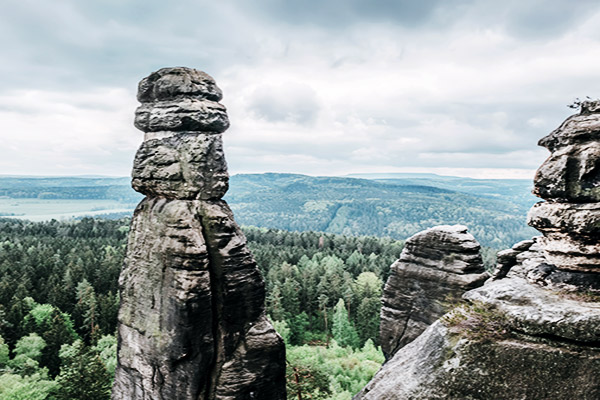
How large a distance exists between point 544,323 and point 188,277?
44.8 ft

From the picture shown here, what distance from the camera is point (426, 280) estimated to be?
72.7 ft

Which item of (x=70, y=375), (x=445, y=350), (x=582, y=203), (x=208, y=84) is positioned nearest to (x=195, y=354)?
(x=445, y=350)

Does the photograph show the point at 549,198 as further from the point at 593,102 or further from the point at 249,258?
the point at 249,258

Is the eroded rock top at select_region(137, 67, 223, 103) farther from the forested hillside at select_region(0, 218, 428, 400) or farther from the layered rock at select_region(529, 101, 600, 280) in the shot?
the forested hillside at select_region(0, 218, 428, 400)

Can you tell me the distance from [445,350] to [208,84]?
16.6 m

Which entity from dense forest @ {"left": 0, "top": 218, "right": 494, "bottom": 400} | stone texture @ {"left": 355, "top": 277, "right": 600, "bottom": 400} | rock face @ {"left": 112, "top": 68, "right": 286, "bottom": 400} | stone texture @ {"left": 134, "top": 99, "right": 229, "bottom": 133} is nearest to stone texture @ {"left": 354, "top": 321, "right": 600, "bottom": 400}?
stone texture @ {"left": 355, "top": 277, "right": 600, "bottom": 400}

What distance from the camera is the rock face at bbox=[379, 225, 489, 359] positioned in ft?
70.1

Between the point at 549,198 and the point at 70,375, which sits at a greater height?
the point at 549,198

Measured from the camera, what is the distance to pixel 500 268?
60.4 ft

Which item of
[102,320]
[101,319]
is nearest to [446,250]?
[102,320]

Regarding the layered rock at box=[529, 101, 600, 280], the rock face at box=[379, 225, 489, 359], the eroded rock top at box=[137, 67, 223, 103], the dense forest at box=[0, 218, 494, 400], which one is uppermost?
the eroded rock top at box=[137, 67, 223, 103]

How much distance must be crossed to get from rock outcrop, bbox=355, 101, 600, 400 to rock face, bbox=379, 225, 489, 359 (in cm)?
1025

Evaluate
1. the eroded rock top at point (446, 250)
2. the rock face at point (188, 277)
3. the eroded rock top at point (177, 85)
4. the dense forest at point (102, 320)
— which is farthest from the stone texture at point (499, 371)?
the dense forest at point (102, 320)

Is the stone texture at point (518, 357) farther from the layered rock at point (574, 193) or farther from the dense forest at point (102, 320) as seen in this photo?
the dense forest at point (102, 320)
